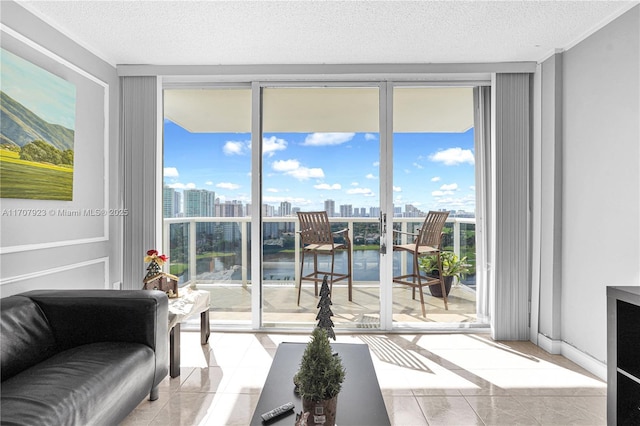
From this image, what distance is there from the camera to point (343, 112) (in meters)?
3.64

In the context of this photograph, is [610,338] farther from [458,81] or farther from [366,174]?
[458,81]

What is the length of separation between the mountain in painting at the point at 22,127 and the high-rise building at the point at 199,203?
46.8 inches

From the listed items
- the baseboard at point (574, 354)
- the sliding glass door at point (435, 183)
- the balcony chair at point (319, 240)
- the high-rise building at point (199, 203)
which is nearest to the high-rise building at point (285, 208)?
the balcony chair at point (319, 240)

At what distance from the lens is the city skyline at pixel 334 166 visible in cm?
362

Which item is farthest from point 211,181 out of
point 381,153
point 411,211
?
point 411,211

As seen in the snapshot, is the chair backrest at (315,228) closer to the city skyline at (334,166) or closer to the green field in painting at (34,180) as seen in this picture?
the city skyline at (334,166)

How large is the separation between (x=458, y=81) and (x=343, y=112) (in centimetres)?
116

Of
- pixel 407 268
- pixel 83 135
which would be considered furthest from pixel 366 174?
pixel 83 135

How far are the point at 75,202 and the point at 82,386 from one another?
180 cm

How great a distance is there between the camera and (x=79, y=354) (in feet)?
6.26

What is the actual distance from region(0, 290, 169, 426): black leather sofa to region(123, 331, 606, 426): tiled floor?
0.35 metres

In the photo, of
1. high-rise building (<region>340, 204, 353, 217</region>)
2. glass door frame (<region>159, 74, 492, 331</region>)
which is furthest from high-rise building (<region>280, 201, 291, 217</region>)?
high-rise building (<region>340, 204, 353, 217</region>)

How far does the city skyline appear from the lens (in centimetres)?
362

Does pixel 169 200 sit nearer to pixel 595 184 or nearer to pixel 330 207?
pixel 330 207
